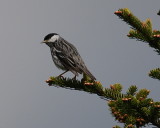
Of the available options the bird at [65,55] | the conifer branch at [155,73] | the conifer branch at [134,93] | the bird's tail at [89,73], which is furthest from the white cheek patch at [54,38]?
the conifer branch at [155,73]

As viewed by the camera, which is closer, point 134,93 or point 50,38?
point 134,93

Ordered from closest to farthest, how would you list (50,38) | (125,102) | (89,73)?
(125,102)
(89,73)
(50,38)

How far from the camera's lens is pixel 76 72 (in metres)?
9.14

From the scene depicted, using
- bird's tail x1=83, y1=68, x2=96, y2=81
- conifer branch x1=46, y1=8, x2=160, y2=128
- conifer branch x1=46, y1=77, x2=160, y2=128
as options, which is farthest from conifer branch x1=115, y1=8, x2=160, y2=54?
bird's tail x1=83, y1=68, x2=96, y2=81

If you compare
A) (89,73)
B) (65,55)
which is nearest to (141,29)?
(89,73)

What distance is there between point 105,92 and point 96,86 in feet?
0.77

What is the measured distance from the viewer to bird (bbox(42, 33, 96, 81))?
9.03 m

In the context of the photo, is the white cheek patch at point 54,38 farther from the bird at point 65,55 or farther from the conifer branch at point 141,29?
the conifer branch at point 141,29

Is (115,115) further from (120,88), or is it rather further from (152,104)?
(152,104)

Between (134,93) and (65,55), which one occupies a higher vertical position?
(65,55)

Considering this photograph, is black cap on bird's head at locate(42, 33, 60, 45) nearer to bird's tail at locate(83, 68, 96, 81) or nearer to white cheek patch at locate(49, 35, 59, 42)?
white cheek patch at locate(49, 35, 59, 42)

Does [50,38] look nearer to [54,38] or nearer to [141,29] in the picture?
[54,38]

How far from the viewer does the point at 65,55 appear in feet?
31.9

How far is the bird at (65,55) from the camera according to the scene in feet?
29.6
